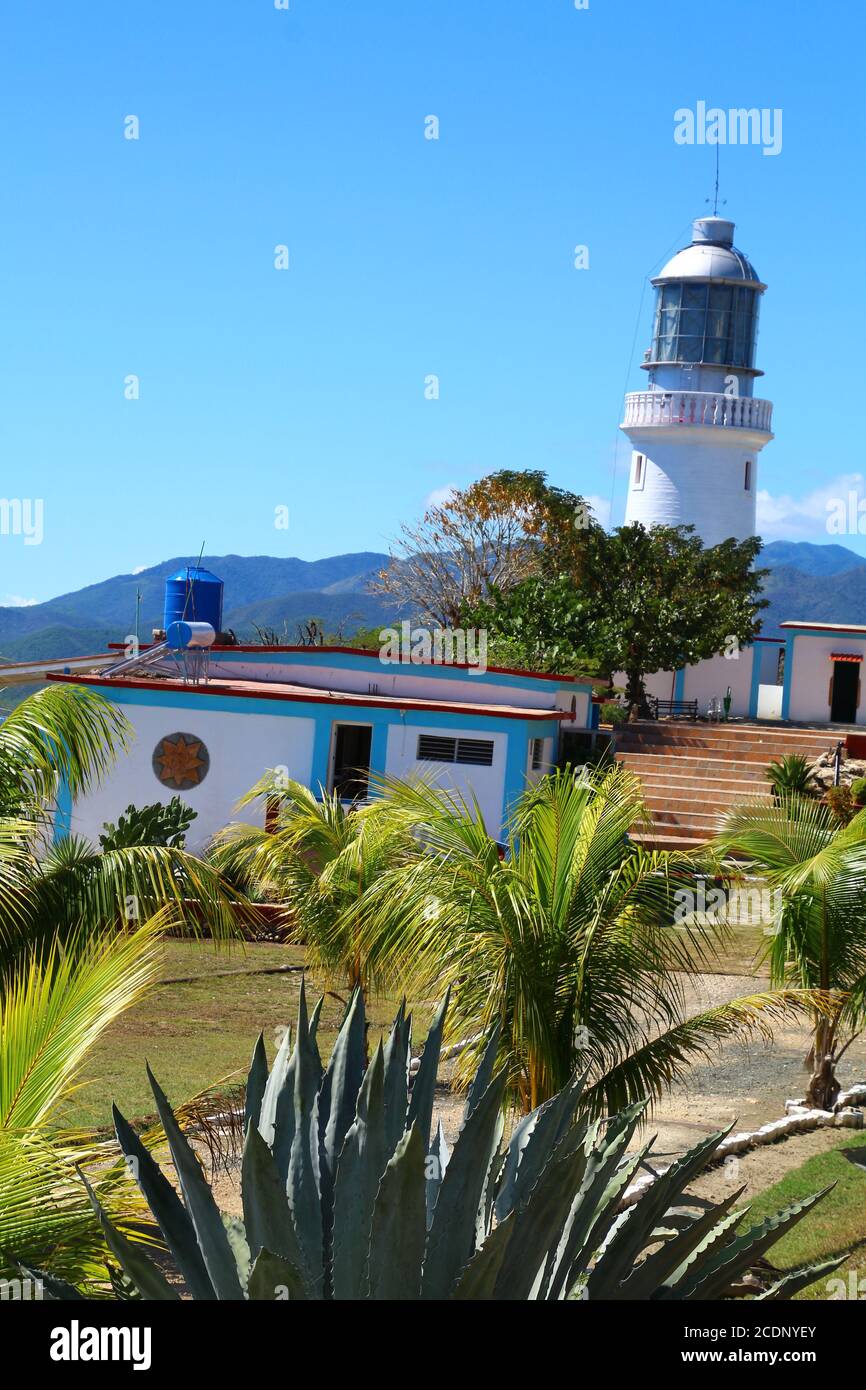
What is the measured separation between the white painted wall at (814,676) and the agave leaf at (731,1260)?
34667 millimetres

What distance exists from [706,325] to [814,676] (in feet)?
53.6

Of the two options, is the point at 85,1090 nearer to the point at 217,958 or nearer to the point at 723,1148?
the point at 723,1148

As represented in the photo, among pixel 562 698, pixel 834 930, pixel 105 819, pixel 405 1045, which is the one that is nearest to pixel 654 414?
pixel 562 698

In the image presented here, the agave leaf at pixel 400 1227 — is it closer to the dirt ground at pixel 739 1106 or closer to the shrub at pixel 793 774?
the dirt ground at pixel 739 1106

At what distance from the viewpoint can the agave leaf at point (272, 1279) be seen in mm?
3434

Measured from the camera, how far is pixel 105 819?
23.9m

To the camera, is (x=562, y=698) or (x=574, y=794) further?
(x=562, y=698)

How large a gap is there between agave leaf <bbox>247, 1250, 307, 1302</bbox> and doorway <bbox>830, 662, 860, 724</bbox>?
36377 millimetres

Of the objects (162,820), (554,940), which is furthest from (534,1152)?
(162,820)

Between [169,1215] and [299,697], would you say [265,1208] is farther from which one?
[299,697]

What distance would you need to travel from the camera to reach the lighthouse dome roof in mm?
49375

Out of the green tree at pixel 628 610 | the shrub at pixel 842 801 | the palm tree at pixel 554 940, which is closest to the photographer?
the palm tree at pixel 554 940

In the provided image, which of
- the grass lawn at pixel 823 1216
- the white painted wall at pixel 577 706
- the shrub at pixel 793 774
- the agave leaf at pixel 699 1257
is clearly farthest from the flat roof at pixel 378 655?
the agave leaf at pixel 699 1257

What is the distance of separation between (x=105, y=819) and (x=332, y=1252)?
20.6m
